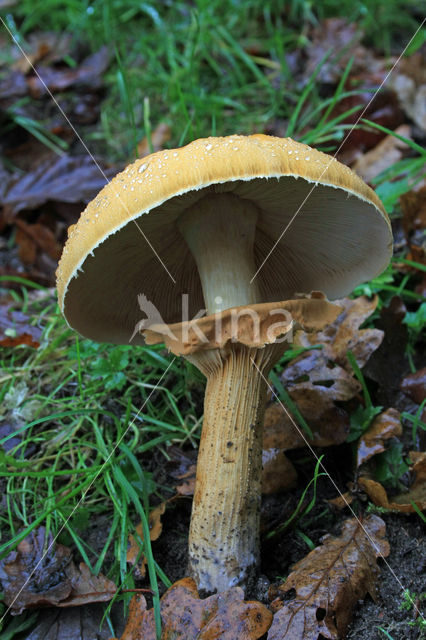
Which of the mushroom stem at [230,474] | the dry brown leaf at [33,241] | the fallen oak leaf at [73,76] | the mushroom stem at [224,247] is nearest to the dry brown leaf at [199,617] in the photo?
the mushroom stem at [230,474]

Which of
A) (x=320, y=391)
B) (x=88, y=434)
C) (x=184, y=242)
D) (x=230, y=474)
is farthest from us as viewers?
(x=88, y=434)

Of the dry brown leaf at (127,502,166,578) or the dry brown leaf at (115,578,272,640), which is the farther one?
the dry brown leaf at (127,502,166,578)

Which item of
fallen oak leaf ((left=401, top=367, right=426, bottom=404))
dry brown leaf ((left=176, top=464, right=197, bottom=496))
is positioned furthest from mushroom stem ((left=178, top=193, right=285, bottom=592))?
fallen oak leaf ((left=401, top=367, right=426, bottom=404))

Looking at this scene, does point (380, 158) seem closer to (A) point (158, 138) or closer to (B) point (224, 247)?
(A) point (158, 138)

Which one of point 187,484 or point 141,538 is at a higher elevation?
point 187,484

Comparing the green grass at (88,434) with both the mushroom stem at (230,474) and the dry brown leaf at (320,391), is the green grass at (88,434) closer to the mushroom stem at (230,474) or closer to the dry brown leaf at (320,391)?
the mushroom stem at (230,474)

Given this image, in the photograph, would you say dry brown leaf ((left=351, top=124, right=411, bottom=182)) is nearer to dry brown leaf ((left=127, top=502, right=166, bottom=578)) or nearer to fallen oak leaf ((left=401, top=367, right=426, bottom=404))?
fallen oak leaf ((left=401, top=367, right=426, bottom=404))

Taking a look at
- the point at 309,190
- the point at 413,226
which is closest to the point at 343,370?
the point at 309,190

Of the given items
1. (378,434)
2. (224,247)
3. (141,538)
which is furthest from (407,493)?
(224,247)
